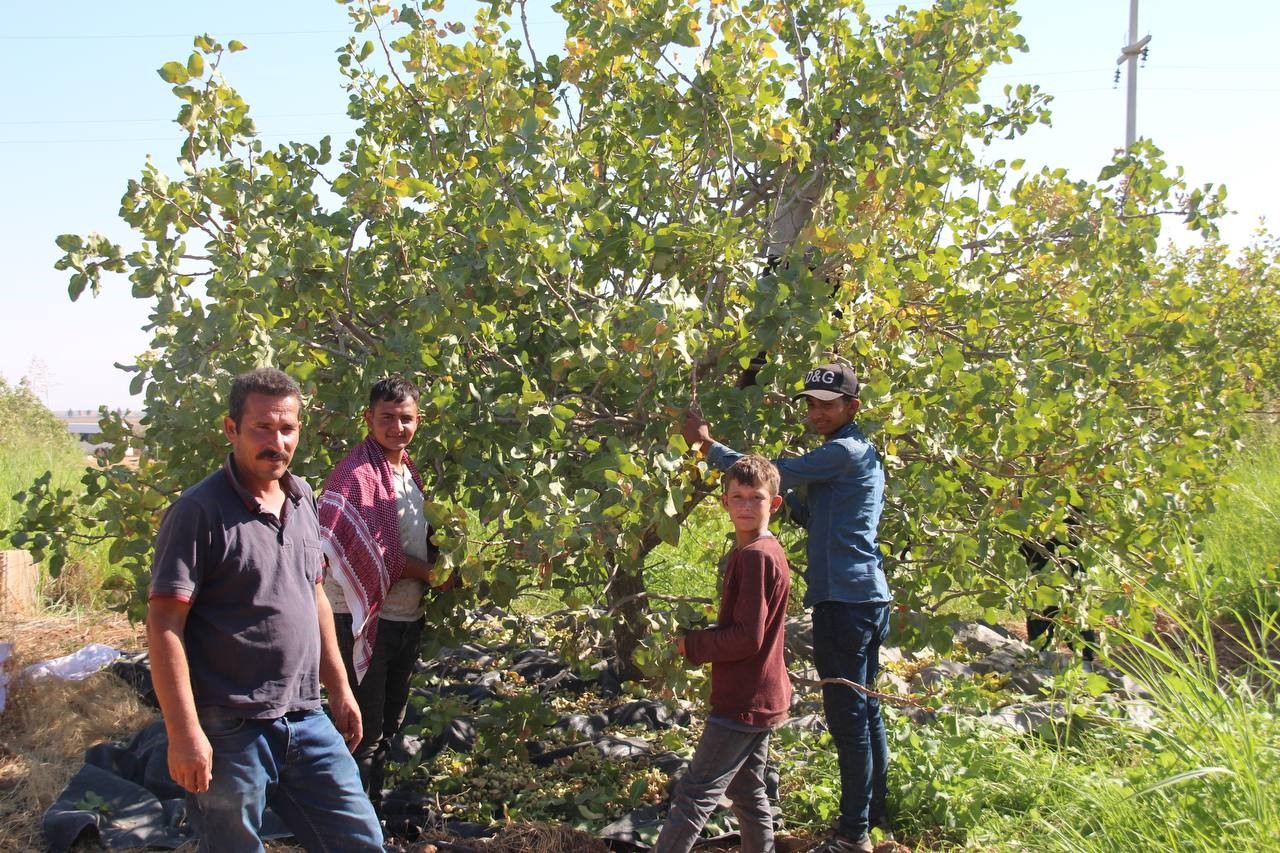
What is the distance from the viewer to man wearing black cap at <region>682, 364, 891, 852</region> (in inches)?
151

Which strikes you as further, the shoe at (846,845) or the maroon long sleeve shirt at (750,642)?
the shoe at (846,845)

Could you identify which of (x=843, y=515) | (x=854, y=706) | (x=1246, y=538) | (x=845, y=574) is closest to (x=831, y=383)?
(x=843, y=515)

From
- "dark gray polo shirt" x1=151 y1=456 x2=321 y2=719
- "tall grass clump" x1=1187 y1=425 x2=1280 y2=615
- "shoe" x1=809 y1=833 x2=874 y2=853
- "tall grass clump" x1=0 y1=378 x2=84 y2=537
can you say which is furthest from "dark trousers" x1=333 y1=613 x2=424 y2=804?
"tall grass clump" x1=0 y1=378 x2=84 y2=537

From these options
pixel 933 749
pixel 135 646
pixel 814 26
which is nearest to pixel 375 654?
pixel 933 749

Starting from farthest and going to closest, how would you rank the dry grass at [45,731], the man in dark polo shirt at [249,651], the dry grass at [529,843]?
the dry grass at [45,731], the dry grass at [529,843], the man in dark polo shirt at [249,651]

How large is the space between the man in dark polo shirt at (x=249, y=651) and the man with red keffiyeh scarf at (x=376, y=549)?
726 millimetres

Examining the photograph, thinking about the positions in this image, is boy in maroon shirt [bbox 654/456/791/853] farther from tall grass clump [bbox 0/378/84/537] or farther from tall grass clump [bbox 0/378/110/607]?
tall grass clump [bbox 0/378/84/537]

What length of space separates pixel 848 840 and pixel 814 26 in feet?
10.8

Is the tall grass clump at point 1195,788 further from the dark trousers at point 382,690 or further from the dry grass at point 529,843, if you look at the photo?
the dark trousers at point 382,690

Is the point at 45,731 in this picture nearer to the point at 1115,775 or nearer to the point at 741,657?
the point at 741,657

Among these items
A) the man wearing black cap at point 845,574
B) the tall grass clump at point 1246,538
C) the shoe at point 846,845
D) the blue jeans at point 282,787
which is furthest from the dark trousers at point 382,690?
the tall grass clump at point 1246,538

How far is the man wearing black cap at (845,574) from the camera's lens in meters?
3.82

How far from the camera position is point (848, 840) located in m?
3.79

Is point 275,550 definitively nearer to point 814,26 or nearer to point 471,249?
point 471,249
